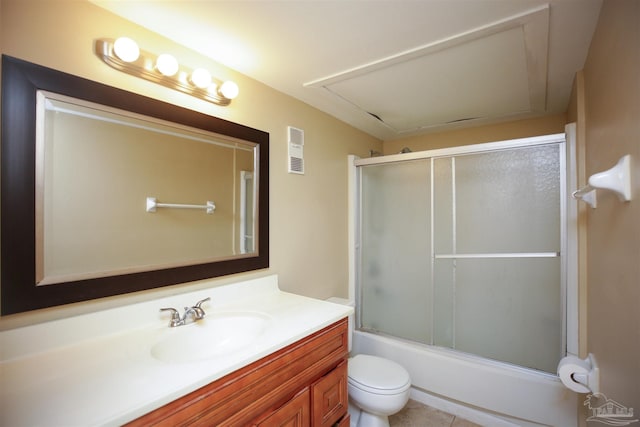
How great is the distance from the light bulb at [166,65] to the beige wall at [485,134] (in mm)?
2464

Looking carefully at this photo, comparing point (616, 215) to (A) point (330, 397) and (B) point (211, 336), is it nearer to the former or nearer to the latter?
(A) point (330, 397)

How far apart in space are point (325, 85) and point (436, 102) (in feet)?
2.93

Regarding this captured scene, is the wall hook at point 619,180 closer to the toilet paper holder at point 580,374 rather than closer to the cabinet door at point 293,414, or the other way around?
the toilet paper holder at point 580,374

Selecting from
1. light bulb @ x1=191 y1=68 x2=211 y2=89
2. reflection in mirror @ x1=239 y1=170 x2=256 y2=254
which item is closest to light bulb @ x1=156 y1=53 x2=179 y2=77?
light bulb @ x1=191 y1=68 x2=211 y2=89

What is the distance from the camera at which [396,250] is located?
2342mm

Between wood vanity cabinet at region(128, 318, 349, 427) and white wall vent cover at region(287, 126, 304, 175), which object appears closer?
A: wood vanity cabinet at region(128, 318, 349, 427)

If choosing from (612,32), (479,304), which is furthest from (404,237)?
(612,32)

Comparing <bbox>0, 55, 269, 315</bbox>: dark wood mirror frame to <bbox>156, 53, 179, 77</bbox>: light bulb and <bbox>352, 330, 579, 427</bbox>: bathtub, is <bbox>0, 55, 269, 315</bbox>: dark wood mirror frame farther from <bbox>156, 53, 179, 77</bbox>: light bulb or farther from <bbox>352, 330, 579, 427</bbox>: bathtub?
<bbox>352, 330, 579, 427</bbox>: bathtub

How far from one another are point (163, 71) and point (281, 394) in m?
1.45

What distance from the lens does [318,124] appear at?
2166mm

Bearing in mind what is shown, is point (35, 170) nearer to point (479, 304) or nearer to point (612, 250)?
point (612, 250)

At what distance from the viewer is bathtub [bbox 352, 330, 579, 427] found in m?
1.64

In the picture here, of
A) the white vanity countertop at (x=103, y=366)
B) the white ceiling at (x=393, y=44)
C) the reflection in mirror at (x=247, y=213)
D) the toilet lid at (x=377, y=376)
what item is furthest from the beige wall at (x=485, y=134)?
the white vanity countertop at (x=103, y=366)

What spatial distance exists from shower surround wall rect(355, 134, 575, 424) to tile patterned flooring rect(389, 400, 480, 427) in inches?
6.4
